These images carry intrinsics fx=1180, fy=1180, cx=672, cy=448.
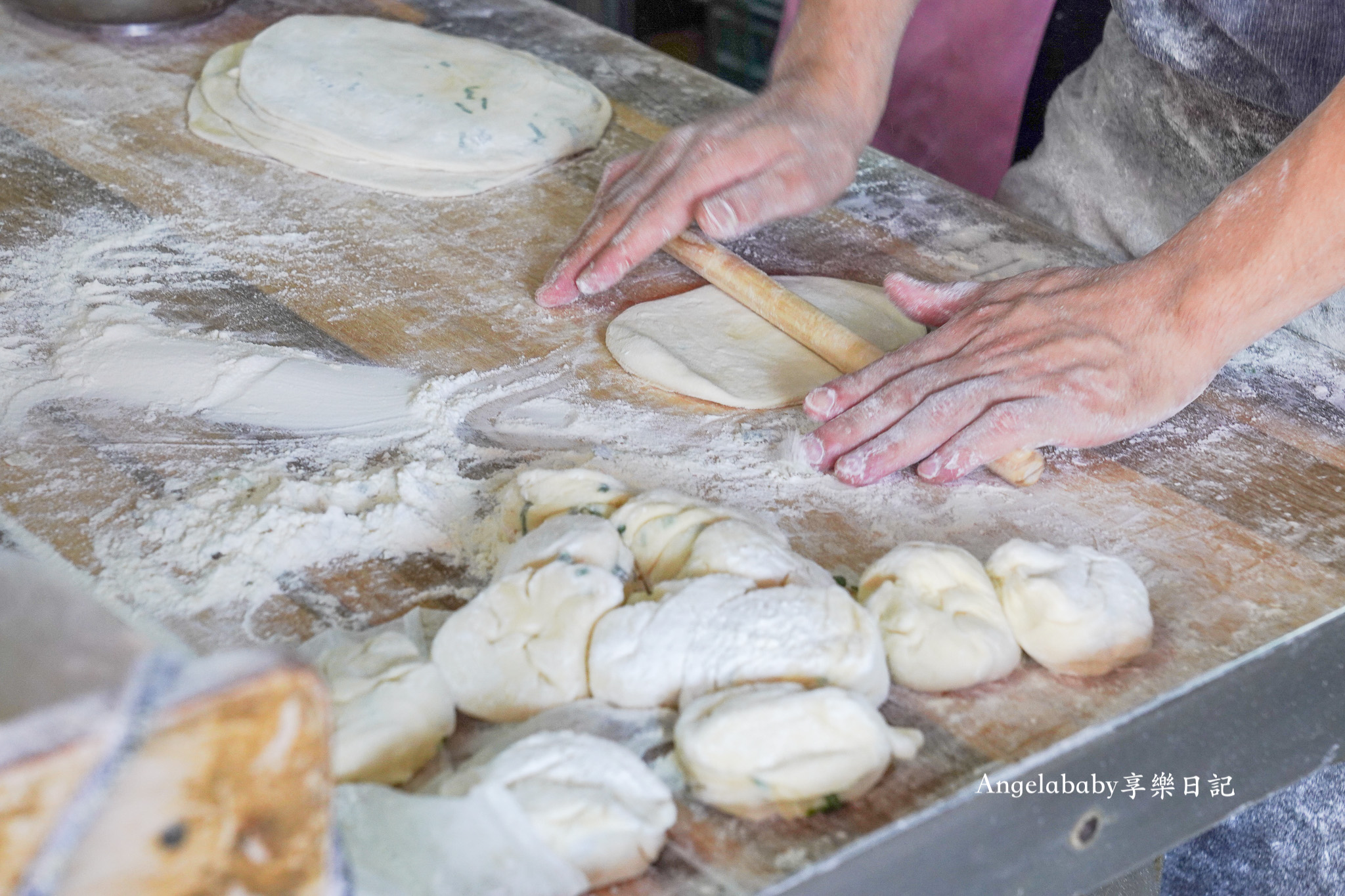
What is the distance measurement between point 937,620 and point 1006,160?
8.64 ft

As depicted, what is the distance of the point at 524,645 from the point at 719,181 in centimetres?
95

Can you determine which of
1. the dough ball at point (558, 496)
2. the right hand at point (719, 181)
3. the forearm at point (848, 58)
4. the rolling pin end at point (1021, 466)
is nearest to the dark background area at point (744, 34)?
the forearm at point (848, 58)

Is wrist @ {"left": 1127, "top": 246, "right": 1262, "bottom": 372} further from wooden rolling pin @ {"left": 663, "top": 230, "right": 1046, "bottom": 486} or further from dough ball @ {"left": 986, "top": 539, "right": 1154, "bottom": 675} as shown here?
dough ball @ {"left": 986, "top": 539, "right": 1154, "bottom": 675}

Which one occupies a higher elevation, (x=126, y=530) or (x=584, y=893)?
(x=584, y=893)

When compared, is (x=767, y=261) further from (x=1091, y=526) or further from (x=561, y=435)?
(x=1091, y=526)

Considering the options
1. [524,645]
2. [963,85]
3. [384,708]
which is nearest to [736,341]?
[524,645]

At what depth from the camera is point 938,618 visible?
43.4 inches

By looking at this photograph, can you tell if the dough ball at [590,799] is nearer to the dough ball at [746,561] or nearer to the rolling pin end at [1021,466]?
the dough ball at [746,561]

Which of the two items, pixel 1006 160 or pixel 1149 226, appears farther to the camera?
pixel 1006 160

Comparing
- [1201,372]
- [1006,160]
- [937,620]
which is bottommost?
[1006,160]

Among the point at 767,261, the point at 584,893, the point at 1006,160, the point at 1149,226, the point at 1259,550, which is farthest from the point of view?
the point at 1006,160

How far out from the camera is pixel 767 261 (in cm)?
189

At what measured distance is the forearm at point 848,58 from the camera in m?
1.92

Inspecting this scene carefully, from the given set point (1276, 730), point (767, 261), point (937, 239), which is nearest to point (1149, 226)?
point (937, 239)
